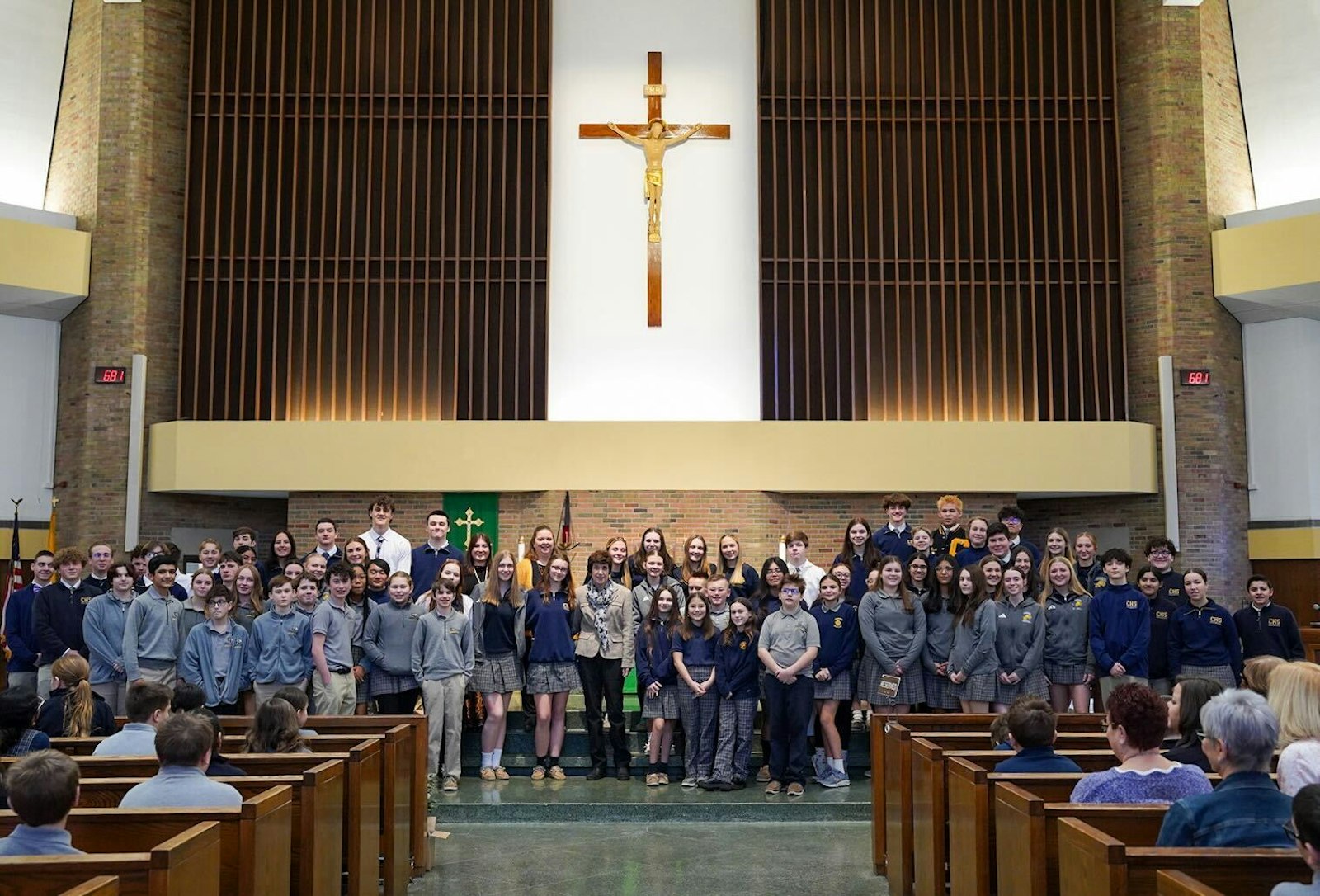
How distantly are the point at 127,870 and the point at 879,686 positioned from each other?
225 inches

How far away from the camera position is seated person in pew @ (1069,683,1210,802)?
365cm

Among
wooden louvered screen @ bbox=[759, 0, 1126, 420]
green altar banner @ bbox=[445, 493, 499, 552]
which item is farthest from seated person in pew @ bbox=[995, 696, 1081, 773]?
green altar banner @ bbox=[445, 493, 499, 552]

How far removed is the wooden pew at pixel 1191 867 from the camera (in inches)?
111

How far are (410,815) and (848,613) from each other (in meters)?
3.30

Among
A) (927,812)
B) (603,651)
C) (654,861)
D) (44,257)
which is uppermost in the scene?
(44,257)

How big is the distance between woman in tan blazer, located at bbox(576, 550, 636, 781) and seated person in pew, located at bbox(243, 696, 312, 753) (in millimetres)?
3356

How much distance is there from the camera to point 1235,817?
3041 mm

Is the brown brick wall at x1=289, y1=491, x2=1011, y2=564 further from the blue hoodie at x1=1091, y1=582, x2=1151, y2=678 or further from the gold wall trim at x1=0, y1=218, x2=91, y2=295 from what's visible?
the blue hoodie at x1=1091, y1=582, x2=1151, y2=678

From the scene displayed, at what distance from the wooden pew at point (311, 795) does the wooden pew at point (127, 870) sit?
87 cm

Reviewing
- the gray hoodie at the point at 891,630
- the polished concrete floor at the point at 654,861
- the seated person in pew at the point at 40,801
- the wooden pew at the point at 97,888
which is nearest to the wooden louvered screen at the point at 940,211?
the gray hoodie at the point at 891,630

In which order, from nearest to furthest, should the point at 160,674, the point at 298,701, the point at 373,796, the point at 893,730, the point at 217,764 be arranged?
1. the point at 217,764
2. the point at 373,796
3. the point at 298,701
4. the point at 893,730
5. the point at 160,674

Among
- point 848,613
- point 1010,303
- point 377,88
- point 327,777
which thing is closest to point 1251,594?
point 848,613

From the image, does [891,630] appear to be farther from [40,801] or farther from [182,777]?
[40,801]

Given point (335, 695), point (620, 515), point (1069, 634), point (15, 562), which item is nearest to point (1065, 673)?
point (1069, 634)
